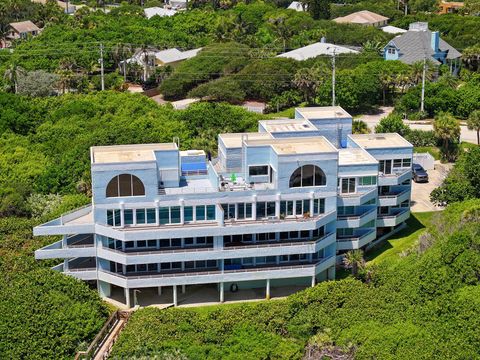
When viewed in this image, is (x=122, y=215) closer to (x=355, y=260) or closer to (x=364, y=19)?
(x=355, y=260)

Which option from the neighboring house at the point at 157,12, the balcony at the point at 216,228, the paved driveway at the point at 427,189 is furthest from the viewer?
the neighboring house at the point at 157,12

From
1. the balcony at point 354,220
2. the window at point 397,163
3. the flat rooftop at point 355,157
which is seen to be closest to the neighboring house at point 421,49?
the window at point 397,163

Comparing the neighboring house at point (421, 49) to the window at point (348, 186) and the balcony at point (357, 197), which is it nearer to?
the balcony at point (357, 197)

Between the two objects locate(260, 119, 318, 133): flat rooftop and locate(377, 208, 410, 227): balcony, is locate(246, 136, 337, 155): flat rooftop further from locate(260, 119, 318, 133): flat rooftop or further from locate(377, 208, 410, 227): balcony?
locate(377, 208, 410, 227): balcony

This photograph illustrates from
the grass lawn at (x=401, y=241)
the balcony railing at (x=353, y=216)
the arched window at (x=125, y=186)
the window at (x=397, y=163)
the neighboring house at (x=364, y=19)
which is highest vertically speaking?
the neighboring house at (x=364, y=19)

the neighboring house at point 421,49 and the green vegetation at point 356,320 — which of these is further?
the neighboring house at point 421,49

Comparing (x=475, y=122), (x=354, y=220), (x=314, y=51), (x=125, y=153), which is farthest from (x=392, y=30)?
(x=125, y=153)

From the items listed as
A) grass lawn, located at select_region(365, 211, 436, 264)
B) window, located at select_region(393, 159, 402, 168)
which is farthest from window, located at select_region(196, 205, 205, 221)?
window, located at select_region(393, 159, 402, 168)
